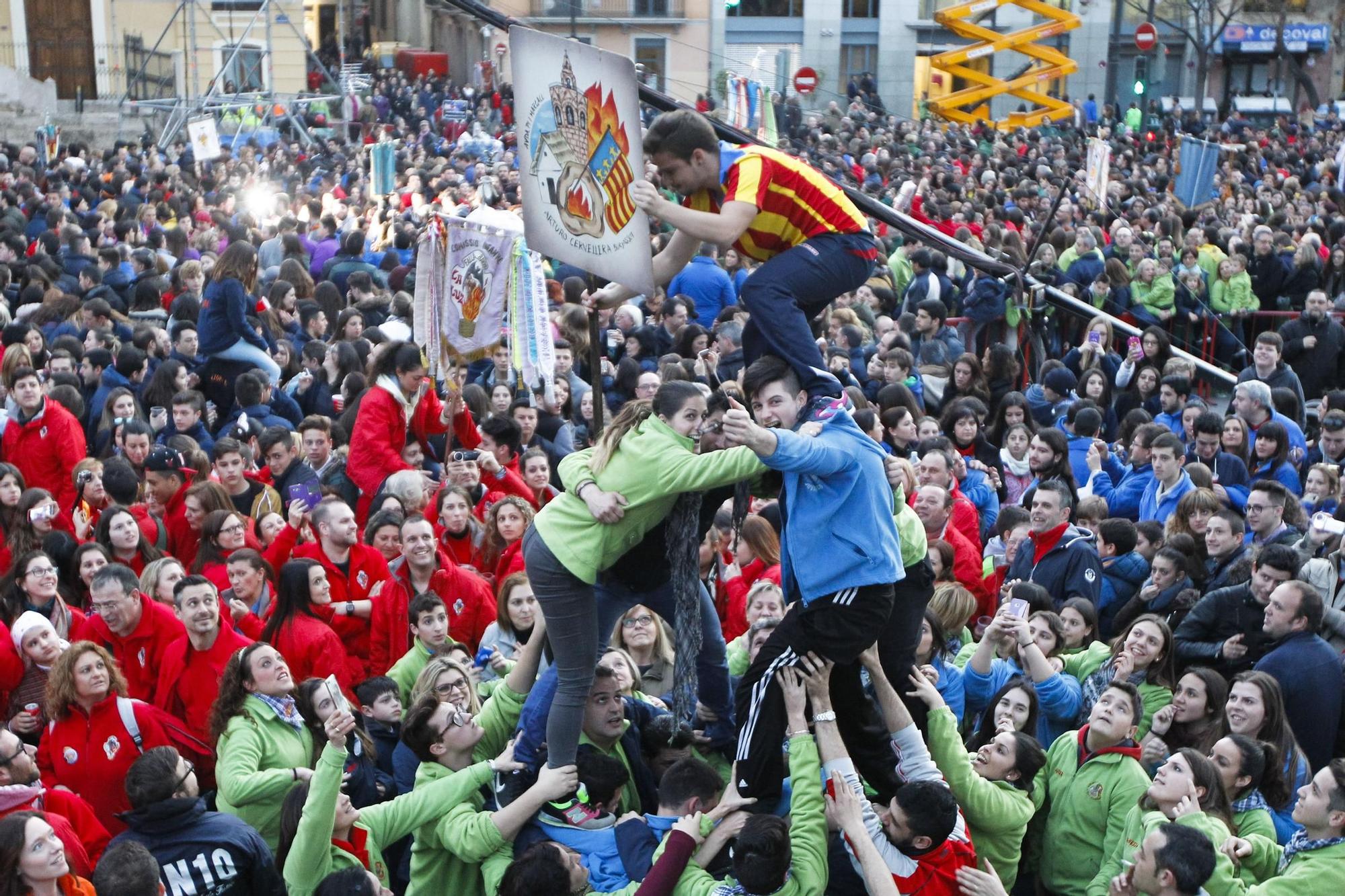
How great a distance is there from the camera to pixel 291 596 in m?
6.53

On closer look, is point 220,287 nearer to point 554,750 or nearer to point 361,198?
point 554,750

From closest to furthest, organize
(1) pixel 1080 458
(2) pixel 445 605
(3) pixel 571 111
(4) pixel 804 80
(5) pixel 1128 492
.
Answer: (3) pixel 571 111
(2) pixel 445 605
(5) pixel 1128 492
(1) pixel 1080 458
(4) pixel 804 80

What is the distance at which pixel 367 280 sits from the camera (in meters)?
12.6

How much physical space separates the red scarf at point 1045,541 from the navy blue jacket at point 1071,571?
0.30 ft

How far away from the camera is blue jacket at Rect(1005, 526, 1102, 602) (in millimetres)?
Result: 7316

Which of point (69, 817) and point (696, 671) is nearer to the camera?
point (69, 817)

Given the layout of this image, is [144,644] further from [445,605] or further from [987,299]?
[987,299]

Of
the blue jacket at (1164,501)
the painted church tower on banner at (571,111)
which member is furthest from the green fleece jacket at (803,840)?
the blue jacket at (1164,501)

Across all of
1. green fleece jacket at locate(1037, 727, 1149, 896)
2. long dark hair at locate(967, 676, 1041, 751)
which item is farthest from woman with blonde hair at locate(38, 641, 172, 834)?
green fleece jacket at locate(1037, 727, 1149, 896)

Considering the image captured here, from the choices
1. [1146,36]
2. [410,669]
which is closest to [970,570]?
[410,669]

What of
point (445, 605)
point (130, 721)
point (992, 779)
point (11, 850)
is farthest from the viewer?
point (445, 605)

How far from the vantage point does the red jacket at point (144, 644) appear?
6.37 m

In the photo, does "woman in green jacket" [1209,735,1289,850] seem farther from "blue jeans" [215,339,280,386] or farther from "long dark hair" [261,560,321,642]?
"blue jeans" [215,339,280,386]

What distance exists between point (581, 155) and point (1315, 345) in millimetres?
8851
